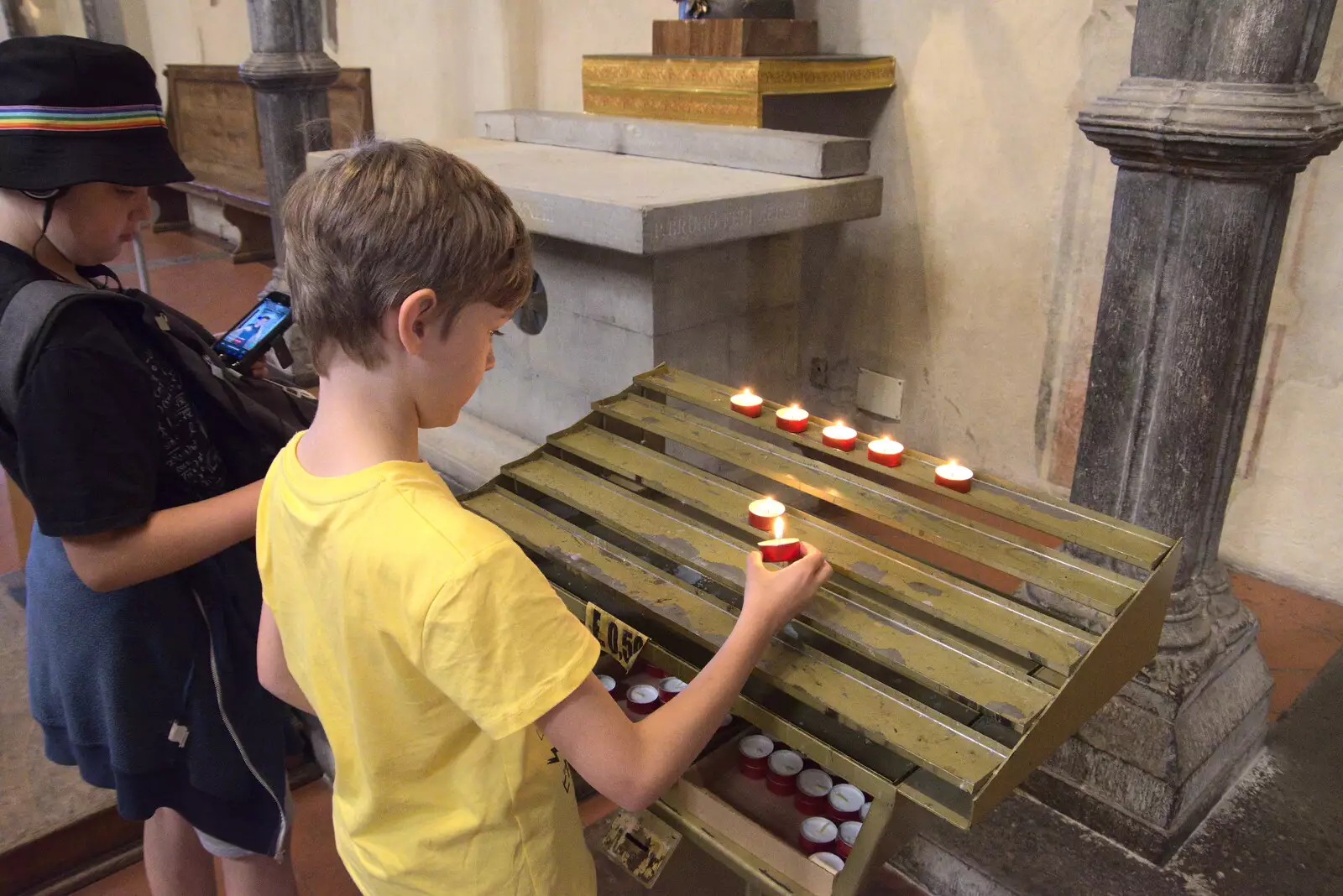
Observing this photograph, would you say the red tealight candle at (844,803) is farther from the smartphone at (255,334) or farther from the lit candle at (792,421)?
the smartphone at (255,334)

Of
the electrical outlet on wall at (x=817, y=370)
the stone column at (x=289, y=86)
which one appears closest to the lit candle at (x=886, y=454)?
the electrical outlet on wall at (x=817, y=370)

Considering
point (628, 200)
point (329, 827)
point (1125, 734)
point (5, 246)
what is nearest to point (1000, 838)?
point (1125, 734)

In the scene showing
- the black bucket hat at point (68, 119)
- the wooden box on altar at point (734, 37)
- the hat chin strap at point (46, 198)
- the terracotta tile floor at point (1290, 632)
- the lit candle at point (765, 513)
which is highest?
the wooden box on altar at point (734, 37)

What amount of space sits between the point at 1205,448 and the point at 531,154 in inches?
102

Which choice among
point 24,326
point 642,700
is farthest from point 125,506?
point 642,700

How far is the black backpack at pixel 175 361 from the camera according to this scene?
1375 millimetres

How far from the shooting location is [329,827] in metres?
2.50

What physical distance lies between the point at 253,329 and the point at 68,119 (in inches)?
22.3

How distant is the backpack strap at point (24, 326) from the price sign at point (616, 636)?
0.84 meters

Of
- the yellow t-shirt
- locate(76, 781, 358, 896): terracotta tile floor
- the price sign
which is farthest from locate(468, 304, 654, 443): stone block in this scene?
the yellow t-shirt

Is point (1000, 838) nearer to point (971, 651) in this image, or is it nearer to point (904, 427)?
point (971, 651)

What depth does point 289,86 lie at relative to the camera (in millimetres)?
4566

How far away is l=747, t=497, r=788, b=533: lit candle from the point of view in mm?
1562

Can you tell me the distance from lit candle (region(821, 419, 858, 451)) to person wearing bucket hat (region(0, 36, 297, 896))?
3.18 ft
